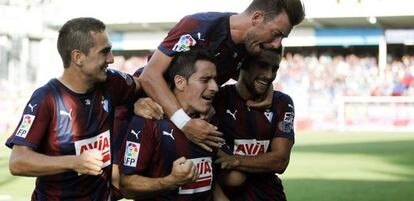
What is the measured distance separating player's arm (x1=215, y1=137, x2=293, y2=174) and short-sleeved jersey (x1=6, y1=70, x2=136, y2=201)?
731 millimetres

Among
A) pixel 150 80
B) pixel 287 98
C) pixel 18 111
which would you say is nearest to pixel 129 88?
pixel 150 80

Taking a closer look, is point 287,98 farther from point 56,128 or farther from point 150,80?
point 56,128

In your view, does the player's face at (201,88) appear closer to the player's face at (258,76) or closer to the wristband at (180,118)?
the wristband at (180,118)

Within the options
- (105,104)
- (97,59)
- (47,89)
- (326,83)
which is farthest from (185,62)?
(326,83)

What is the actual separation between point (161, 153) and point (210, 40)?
804mm

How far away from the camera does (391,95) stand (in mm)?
26625

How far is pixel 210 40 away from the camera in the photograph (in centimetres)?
455

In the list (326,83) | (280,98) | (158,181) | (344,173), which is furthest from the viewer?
(326,83)

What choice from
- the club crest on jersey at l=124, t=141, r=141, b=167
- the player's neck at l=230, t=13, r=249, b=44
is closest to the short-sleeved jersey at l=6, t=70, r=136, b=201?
the club crest on jersey at l=124, t=141, r=141, b=167

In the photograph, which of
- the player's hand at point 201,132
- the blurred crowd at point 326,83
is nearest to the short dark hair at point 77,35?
the player's hand at point 201,132

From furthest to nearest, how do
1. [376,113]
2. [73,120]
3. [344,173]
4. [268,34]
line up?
[376,113] → [344,173] → [268,34] → [73,120]

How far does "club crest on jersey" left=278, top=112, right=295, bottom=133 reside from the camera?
16.4 ft

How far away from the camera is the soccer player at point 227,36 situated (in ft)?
14.5

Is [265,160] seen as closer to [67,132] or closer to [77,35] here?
[67,132]
